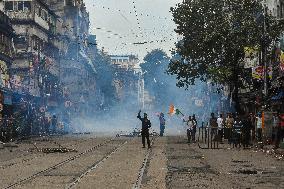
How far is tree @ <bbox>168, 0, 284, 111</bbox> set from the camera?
3922cm

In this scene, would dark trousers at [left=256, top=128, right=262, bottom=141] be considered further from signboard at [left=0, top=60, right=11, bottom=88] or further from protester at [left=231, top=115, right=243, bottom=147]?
signboard at [left=0, top=60, right=11, bottom=88]

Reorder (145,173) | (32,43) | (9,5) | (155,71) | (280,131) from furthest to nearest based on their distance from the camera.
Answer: (155,71) → (9,5) → (32,43) → (280,131) → (145,173)

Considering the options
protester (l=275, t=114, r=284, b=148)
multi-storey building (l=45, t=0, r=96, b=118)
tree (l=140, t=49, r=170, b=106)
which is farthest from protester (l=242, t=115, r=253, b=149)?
tree (l=140, t=49, r=170, b=106)

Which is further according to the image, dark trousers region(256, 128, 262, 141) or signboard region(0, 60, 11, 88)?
signboard region(0, 60, 11, 88)

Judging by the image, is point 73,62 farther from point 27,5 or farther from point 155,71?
point 155,71

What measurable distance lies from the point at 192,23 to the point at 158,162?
74.0 feet

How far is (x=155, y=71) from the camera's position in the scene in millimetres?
157000

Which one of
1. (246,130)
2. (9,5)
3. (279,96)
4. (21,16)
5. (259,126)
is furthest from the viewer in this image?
(9,5)

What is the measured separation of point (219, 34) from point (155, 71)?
387ft

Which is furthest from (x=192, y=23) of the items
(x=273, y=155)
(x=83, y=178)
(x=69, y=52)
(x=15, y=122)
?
(x=69, y=52)

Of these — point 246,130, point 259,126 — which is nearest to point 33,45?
point 259,126

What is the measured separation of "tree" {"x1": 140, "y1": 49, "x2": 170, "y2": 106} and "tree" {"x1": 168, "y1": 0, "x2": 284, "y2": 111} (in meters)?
105

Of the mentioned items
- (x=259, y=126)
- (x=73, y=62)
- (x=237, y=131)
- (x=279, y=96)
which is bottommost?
(x=237, y=131)

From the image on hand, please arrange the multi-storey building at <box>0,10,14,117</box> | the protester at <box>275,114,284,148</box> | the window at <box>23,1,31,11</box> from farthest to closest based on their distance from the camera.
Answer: the window at <box>23,1,31,11</box> → the multi-storey building at <box>0,10,14,117</box> → the protester at <box>275,114,284,148</box>
